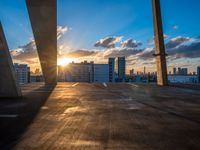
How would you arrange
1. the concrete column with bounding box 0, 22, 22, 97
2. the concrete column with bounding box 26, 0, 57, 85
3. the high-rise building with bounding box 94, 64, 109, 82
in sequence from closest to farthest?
the concrete column with bounding box 0, 22, 22, 97
the concrete column with bounding box 26, 0, 57, 85
the high-rise building with bounding box 94, 64, 109, 82

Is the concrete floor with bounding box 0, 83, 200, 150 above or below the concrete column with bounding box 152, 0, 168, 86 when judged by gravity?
below

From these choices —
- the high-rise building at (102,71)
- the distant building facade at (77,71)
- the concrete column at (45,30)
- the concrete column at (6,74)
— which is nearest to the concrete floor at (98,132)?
the concrete column at (6,74)

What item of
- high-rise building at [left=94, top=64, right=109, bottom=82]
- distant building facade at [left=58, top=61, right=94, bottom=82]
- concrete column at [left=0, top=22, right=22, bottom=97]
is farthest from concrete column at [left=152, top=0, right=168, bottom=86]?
distant building facade at [left=58, top=61, right=94, bottom=82]

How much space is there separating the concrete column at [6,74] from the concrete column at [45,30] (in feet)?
23.3

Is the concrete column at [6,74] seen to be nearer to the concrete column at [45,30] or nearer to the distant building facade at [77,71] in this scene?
the concrete column at [45,30]

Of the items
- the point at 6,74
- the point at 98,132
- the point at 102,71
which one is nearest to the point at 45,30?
the point at 6,74

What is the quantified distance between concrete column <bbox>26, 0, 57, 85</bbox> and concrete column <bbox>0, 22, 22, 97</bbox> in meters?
7.11

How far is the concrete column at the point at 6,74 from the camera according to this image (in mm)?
10664

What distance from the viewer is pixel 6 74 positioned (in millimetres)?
10945

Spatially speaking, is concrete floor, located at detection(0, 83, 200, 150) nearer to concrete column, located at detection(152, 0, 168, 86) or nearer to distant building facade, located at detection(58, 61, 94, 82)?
concrete column, located at detection(152, 0, 168, 86)

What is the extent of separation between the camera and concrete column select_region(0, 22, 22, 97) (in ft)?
35.0

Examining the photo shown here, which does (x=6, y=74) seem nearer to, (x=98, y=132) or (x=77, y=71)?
(x=98, y=132)

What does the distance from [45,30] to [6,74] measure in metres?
9.29

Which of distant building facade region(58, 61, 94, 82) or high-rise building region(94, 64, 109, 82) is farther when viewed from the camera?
distant building facade region(58, 61, 94, 82)
